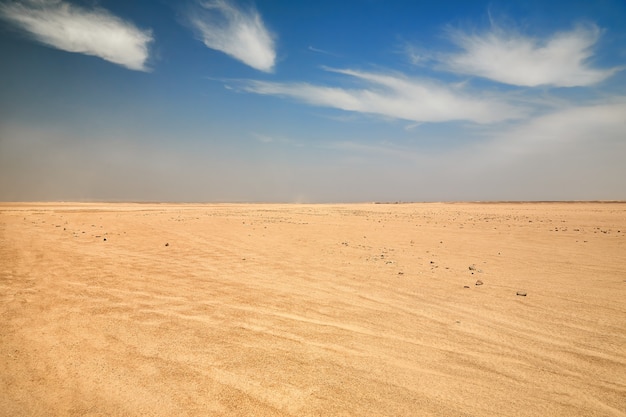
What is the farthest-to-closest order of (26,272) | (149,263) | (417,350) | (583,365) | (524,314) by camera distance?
(149,263) < (26,272) < (524,314) < (417,350) < (583,365)

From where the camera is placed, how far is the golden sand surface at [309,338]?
2.57m

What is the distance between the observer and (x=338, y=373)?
9.68 feet

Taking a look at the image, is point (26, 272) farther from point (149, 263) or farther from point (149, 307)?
point (149, 307)

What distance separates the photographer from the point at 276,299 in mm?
5098

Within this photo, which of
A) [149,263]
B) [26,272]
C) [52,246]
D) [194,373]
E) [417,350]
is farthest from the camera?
[52,246]

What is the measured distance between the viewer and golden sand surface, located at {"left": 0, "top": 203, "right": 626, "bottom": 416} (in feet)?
8.42

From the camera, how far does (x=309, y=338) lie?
12.1 ft

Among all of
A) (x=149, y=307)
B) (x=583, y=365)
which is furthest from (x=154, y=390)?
(x=583, y=365)

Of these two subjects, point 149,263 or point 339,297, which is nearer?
point 339,297

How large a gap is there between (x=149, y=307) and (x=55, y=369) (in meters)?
1.71

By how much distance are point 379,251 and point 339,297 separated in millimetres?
4805

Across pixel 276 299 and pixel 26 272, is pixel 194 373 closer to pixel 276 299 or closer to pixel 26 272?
pixel 276 299

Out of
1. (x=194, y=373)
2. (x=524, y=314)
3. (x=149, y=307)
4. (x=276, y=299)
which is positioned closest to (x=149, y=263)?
(x=149, y=307)

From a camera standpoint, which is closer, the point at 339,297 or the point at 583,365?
the point at 583,365
